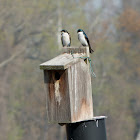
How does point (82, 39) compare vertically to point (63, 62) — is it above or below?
above

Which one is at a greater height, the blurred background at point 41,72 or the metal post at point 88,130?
the blurred background at point 41,72

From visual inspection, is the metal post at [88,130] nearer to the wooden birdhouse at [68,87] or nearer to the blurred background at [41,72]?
the wooden birdhouse at [68,87]

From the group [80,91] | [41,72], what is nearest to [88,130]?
[80,91]

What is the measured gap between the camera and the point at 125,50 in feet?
89.0

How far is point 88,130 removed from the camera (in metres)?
3.85

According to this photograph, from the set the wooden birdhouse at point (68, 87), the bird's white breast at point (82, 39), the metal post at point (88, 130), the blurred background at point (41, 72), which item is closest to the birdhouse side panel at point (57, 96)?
the wooden birdhouse at point (68, 87)

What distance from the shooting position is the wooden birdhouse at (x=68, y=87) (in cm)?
403

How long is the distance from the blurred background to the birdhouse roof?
399 inches

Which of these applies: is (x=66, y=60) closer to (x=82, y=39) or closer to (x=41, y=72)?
(x=82, y=39)

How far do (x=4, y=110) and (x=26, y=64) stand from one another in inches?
126

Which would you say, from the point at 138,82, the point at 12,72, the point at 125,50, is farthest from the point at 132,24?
the point at 12,72

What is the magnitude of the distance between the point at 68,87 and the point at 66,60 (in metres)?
0.25

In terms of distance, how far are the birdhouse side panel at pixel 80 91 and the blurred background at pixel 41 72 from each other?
33.3 ft

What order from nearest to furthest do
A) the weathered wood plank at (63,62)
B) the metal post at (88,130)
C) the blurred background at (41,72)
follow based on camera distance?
the metal post at (88,130)
the weathered wood plank at (63,62)
the blurred background at (41,72)
